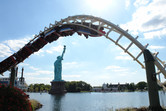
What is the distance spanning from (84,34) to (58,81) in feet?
234

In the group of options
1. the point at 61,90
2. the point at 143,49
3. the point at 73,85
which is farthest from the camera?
the point at 73,85

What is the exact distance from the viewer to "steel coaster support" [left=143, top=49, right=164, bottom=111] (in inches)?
553

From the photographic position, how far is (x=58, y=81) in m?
90.8

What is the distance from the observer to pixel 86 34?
Answer: 78.2ft

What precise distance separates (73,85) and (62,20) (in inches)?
5398

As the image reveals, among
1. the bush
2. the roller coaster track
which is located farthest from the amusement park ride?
the bush

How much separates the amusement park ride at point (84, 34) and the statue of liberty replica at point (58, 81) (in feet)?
191

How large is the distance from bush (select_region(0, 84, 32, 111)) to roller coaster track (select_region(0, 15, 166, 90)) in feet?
43.6

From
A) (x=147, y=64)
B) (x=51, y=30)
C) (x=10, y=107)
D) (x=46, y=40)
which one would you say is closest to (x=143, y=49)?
(x=147, y=64)

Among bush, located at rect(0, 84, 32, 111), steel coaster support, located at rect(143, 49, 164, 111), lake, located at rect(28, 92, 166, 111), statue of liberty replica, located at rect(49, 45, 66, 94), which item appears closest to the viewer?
bush, located at rect(0, 84, 32, 111)

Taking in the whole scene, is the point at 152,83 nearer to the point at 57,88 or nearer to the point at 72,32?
the point at 72,32

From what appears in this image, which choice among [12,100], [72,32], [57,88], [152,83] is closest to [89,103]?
[72,32]

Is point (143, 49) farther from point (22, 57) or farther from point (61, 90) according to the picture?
point (61, 90)

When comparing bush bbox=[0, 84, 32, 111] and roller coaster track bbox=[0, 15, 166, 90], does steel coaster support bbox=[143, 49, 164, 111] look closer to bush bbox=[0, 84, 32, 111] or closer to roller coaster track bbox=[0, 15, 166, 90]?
roller coaster track bbox=[0, 15, 166, 90]
